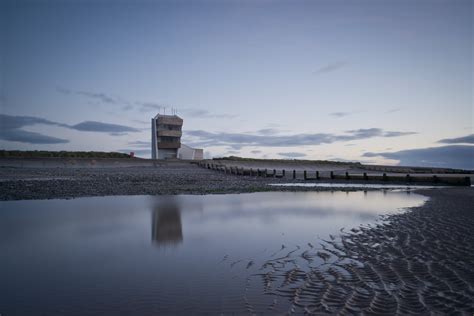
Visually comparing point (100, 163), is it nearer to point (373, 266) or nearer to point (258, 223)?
point (258, 223)

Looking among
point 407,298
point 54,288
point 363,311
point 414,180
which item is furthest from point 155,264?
point 414,180

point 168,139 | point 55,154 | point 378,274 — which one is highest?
point 168,139

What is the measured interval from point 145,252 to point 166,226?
2864 mm

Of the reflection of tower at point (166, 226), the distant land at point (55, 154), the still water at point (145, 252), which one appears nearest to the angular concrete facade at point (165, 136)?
the distant land at point (55, 154)

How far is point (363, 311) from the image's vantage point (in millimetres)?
4230

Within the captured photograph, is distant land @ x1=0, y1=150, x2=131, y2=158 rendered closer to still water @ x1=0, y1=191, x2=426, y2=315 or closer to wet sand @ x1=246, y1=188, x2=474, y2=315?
still water @ x1=0, y1=191, x2=426, y2=315

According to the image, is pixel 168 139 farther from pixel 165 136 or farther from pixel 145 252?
pixel 145 252

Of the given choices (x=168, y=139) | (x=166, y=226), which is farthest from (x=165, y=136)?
(x=166, y=226)

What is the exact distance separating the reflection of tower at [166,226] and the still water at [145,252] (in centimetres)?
3

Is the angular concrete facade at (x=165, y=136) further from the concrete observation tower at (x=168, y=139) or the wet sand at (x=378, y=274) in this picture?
the wet sand at (x=378, y=274)

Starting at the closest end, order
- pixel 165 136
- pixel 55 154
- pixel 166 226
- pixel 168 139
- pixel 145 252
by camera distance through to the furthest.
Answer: pixel 145 252
pixel 166 226
pixel 55 154
pixel 165 136
pixel 168 139

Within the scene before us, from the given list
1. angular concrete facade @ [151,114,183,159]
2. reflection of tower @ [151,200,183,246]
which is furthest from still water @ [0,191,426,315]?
angular concrete facade @ [151,114,183,159]

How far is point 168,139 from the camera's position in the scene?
68.6 metres

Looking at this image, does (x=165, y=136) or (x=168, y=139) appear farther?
(x=168, y=139)
